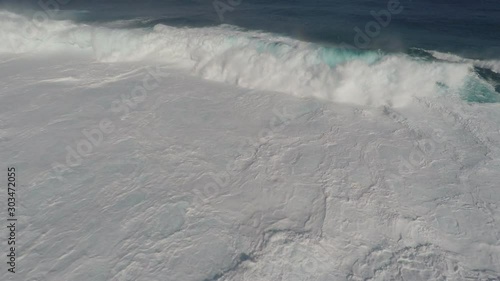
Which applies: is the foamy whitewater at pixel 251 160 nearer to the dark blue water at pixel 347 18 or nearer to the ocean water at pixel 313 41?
the ocean water at pixel 313 41

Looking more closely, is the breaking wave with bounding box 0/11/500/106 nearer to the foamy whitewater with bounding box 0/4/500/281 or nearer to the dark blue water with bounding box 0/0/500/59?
the foamy whitewater with bounding box 0/4/500/281

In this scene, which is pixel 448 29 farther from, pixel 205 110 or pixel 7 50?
pixel 7 50

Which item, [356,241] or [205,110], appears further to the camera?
[205,110]

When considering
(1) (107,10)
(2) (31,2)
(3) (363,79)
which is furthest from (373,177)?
(2) (31,2)

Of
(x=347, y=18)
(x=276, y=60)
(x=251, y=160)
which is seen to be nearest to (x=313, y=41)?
(x=276, y=60)

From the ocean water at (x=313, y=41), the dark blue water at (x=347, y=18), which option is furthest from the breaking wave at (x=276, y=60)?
the dark blue water at (x=347, y=18)
